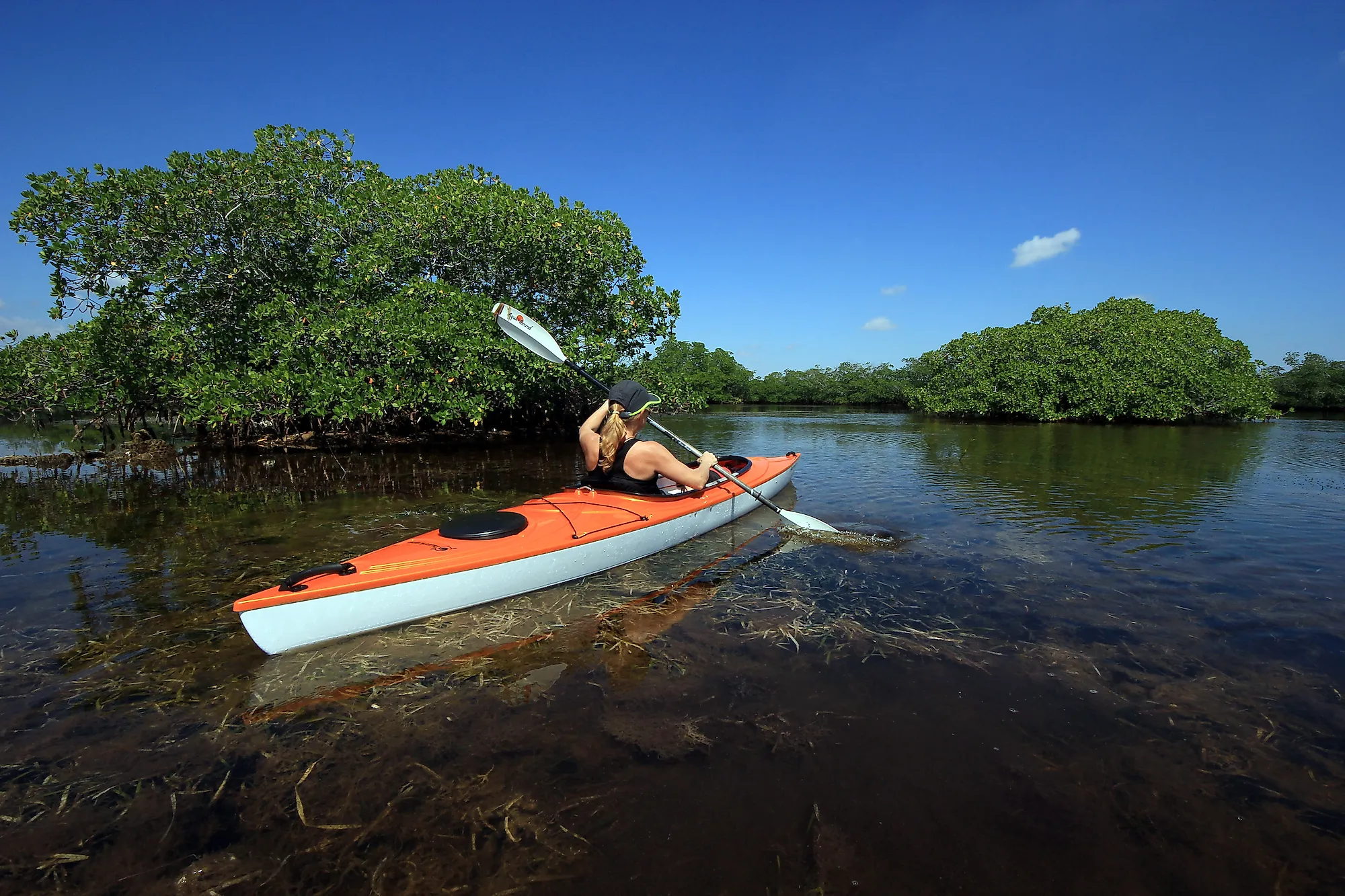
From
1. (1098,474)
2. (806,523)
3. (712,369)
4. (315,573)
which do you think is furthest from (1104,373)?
(712,369)

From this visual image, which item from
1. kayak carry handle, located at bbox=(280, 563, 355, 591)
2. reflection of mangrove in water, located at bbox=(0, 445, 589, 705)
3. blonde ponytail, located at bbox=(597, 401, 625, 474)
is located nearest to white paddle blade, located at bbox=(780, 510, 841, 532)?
blonde ponytail, located at bbox=(597, 401, 625, 474)

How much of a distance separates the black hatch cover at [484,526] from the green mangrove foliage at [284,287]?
30.8 feet

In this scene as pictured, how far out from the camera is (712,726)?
302cm

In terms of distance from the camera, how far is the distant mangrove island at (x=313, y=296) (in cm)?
1190

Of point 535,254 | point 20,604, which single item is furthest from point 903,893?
point 535,254

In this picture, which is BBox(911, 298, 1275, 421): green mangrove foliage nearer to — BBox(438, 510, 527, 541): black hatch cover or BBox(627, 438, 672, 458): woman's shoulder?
BBox(627, 438, 672, 458): woman's shoulder

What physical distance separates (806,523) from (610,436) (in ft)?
9.44

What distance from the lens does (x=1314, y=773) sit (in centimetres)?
262

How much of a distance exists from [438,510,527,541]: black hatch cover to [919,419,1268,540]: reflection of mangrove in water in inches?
260

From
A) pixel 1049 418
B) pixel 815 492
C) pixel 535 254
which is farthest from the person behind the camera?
pixel 1049 418

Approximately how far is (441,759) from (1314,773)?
4.19 meters

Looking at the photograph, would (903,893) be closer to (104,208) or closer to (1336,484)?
(1336,484)

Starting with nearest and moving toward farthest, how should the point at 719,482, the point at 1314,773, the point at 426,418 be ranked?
the point at 1314,773 < the point at 719,482 < the point at 426,418

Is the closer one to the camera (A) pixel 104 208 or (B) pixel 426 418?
(A) pixel 104 208
